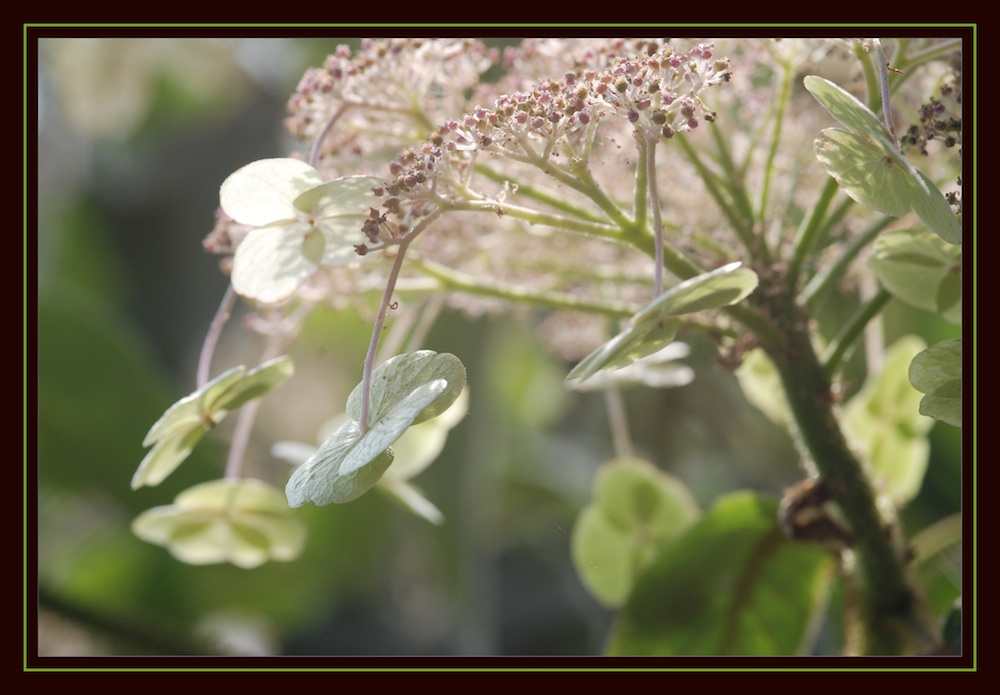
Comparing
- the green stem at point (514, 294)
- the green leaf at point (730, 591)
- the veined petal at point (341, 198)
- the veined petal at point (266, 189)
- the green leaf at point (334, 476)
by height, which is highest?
the veined petal at point (266, 189)

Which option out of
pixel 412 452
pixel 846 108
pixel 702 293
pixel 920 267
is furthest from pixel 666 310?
pixel 412 452

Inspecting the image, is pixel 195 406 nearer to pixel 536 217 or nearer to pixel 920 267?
pixel 536 217

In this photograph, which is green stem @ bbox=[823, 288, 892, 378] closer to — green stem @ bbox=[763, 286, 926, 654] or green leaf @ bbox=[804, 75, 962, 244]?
green stem @ bbox=[763, 286, 926, 654]

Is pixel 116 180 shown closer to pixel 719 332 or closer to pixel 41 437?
pixel 41 437

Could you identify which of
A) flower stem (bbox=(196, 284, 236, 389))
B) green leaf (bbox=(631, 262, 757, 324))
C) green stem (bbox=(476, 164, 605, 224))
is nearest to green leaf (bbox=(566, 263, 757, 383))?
green leaf (bbox=(631, 262, 757, 324))

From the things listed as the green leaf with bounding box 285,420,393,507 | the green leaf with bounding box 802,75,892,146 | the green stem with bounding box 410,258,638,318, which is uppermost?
the green leaf with bounding box 802,75,892,146

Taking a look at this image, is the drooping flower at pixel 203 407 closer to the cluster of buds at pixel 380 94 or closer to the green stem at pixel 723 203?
the cluster of buds at pixel 380 94

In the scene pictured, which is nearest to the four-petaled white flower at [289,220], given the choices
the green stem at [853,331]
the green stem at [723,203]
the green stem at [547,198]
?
the green stem at [547,198]
